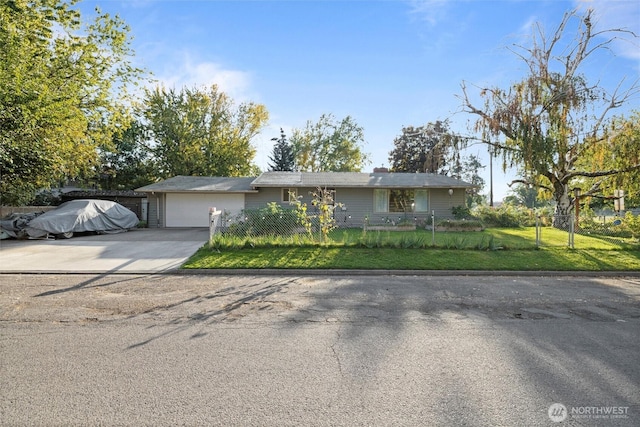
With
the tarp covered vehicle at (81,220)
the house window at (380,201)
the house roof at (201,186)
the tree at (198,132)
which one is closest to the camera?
the tarp covered vehicle at (81,220)

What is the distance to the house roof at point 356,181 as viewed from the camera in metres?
17.6

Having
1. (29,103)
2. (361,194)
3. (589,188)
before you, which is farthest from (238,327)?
(589,188)

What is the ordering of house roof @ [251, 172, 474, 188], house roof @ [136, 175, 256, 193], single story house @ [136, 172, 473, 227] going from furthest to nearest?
house roof @ [136, 175, 256, 193] < single story house @ [136, 172, 473, 227] < house roof @ [251, 172, 474, 188]

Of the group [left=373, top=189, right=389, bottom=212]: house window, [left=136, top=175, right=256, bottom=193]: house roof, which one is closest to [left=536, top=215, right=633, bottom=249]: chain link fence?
[left=373, top=189, right=389, bottom=212]: house window

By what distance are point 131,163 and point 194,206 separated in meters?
15.1

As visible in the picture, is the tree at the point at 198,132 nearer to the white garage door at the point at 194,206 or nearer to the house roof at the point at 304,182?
the house roof at the point at 304,182

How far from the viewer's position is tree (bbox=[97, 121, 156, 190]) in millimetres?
28750

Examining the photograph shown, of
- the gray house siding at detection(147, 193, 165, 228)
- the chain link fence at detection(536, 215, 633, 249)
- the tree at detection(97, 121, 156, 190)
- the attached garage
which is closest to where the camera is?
the chain link fence at detection(536, 215, 633, 249)

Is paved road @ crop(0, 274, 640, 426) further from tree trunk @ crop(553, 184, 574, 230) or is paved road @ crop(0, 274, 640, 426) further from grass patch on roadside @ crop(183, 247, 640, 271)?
tree trunk @ crop(553, 184, 574, 230)

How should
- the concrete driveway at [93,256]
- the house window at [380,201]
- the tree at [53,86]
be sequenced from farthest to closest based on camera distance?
the house window at [380,201] < the tree at [53,86] < the concrete driveway at [93,256]

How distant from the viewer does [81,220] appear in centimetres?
1439

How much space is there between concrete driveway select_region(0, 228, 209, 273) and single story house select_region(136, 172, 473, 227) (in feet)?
21.5

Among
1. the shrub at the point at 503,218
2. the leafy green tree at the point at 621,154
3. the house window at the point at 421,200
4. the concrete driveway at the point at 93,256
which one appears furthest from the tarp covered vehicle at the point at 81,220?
the leafy green tree at the point at 621,154

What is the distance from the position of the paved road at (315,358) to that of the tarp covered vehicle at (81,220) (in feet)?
30.6
